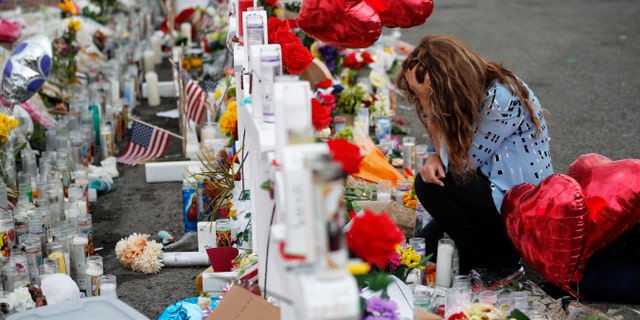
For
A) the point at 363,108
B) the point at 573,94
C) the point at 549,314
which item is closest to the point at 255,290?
the point at 549,314

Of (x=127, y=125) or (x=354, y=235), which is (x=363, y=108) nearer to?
(x=127, y=125)

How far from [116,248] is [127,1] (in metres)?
5.91

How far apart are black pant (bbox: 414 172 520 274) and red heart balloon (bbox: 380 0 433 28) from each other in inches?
39.7

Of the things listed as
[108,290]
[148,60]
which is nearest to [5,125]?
[108,290]

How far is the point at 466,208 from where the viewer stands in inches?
166

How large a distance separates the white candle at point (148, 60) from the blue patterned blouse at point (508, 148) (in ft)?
17.0

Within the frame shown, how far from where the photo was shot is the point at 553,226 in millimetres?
3748

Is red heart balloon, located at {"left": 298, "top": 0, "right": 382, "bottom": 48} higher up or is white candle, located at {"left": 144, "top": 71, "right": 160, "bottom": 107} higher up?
red heart balloon, located at {"left": 298, "top": 0, "right": 382, "bottom": 48}

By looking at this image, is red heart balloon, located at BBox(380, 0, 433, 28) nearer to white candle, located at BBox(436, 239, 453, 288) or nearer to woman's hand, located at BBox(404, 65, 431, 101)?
woman's hand, located at BBox(404, 65, 431, 101)

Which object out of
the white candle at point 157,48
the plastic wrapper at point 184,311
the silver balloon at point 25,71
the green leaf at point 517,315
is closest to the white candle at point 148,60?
the white candle at point 157,48

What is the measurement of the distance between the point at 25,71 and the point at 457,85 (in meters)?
2.73

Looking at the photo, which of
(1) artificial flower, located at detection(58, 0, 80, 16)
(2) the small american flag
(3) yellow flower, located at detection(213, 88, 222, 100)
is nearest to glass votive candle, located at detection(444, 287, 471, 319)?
(2) the small american flag

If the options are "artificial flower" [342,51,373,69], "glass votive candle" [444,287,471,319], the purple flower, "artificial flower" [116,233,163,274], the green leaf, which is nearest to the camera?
the purple flower

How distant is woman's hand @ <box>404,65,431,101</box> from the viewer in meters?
4.05
